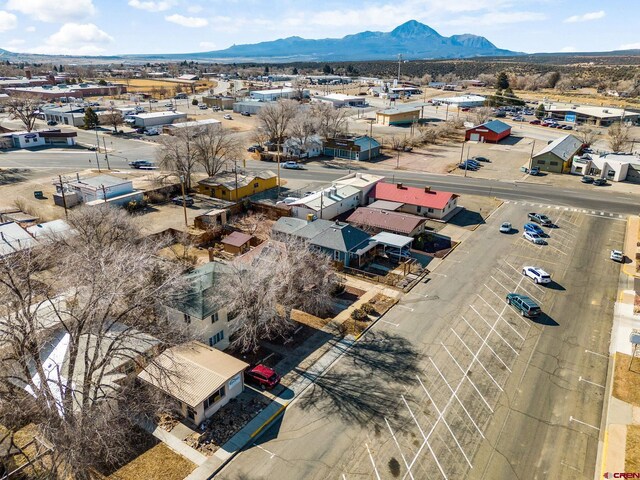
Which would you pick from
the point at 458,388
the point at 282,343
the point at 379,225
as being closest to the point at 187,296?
the point at 282,343

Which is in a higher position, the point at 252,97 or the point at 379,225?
the point at 252,97

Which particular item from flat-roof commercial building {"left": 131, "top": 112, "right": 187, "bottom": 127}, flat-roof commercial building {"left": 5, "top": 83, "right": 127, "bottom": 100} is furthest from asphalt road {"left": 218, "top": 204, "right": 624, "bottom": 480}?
flat-roof commercial building {"left": 5, "top": 83, "right": 127, "bottom": 100}

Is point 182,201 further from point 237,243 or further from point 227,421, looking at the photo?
point 227,421

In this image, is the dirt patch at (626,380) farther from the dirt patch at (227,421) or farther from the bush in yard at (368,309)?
the dirt patch at (227,421)

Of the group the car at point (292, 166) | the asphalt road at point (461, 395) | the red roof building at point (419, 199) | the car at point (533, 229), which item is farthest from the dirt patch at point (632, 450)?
the car at point (292, 166)

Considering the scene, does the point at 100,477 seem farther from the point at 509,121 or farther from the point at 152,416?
the point at 509,121

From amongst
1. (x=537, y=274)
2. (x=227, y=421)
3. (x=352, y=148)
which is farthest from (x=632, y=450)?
(x=352, y=148)
